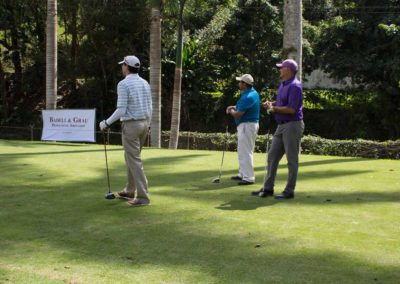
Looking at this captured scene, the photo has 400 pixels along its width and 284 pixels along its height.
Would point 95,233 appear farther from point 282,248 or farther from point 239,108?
point 239,108

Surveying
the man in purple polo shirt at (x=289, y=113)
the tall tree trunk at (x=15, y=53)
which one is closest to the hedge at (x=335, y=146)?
the man in purple polo shirt at (x=289, y=113)

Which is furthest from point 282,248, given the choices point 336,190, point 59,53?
point 59,53

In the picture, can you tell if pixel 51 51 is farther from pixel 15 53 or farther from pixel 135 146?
pixel 135 146

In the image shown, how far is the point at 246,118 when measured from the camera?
372 inches

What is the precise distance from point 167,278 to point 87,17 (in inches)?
1057

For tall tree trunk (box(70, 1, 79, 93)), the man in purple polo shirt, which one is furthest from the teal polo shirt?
tall tree trunk (box(70, 1, 79, 93))

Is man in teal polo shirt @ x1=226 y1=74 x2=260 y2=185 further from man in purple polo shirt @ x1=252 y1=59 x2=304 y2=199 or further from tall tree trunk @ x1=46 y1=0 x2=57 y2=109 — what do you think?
tall tree trunk @ x1=46 y1=0 x2=57 y2=109

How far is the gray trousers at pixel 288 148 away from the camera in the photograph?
781 centimetres

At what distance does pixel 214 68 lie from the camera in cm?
3203

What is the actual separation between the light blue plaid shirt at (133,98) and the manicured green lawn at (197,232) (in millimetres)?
1269

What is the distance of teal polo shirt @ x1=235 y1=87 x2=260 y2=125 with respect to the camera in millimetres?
9312

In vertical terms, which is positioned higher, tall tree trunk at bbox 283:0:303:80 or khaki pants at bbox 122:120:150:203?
tall tree trunk at bbox 283:0:303:80

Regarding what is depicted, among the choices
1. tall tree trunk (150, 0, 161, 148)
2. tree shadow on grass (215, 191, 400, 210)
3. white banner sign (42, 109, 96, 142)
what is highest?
tall tree trunk (150, 0, 161, 148)

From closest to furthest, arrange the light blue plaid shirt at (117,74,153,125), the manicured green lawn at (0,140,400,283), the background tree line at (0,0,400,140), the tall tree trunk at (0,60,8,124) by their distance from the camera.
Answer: the manicured green lawn at (0,140,400,283)
the light blue plaid shirt at (117,74,153,125)
the background tree line at (0,0,400,140)
the tall tree trunk at (0,60,8,124)
